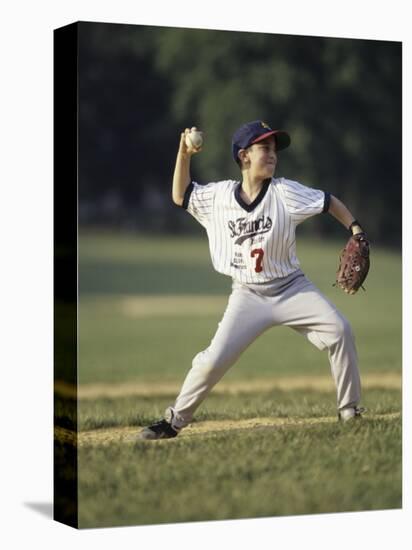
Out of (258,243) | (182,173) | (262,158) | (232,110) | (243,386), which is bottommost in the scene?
(243,386)

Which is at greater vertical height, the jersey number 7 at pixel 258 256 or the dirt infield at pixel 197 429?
the jersey number 7 at pixel 258 256

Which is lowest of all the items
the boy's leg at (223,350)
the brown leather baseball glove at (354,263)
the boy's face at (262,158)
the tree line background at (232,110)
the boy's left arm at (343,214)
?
the boy's leg at (223,350)

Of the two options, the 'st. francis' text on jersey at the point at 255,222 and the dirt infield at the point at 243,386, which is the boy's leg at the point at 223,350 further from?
the dirt infield at the point at 243,386

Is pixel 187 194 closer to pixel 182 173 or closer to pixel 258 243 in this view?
pixel 182 173

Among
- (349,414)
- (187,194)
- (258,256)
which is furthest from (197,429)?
(187,194)

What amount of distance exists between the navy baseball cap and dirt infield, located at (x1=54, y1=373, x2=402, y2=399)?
12.7 ft

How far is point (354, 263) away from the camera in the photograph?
28.7 feet

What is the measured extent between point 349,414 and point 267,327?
914 millimetres

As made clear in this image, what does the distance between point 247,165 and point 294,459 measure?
206cm

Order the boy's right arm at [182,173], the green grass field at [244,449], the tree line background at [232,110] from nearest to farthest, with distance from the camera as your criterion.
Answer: the green grass field at [244,449], the boy's right arm at [182,173], the tree line background at [232,110]

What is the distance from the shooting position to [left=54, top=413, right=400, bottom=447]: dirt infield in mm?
8180

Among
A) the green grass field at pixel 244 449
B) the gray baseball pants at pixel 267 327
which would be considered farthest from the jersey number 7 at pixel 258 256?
the green grass field at pixel 244 449

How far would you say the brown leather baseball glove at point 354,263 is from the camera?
8703 millimetres

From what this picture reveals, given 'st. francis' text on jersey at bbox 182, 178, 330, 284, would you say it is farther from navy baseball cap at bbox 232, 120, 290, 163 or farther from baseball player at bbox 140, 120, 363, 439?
navy baseball cap at bbox 232, 120, 290, 163
